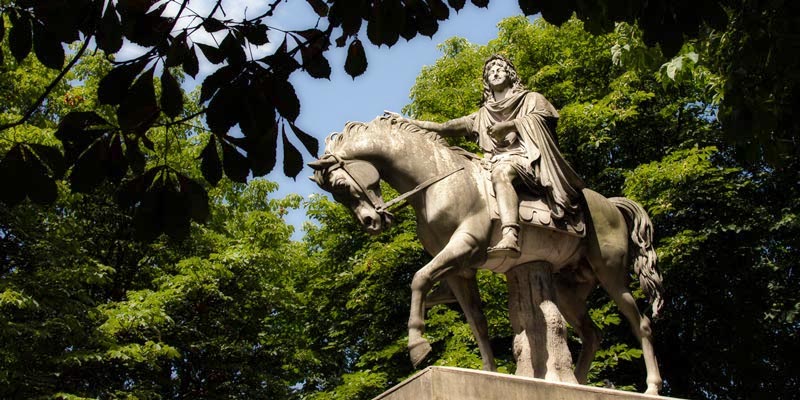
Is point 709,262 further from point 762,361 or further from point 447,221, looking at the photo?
point 447,221

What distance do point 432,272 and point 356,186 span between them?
0.91 meters

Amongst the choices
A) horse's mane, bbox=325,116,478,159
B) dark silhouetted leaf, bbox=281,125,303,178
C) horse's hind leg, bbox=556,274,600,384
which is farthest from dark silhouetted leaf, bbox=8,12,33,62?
horse's hind leg, bbox=556,274,600,384

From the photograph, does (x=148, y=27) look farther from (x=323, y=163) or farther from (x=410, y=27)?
(x=323, y=163)

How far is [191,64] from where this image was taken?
12.3 feet

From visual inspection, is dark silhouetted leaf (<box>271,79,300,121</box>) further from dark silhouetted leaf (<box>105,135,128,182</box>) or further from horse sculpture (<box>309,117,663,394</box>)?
horse sculpture (<box>309,117,663,394</box>)

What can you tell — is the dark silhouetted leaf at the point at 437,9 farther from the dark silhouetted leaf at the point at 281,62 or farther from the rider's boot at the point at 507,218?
the rider's boot at the point at 507,218

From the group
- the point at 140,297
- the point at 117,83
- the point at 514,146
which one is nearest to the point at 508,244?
the point at 514,146

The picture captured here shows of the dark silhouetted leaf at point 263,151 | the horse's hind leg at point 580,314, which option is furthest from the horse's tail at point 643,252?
the dark silhouetted leaf at point 263,151

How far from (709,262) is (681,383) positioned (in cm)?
219

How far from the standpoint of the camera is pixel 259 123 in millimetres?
3613

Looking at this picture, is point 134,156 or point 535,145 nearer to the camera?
point 134,156

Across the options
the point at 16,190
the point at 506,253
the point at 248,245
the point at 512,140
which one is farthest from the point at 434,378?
the point at 248,245

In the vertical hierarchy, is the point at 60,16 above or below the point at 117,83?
above

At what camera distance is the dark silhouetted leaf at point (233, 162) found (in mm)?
3648
